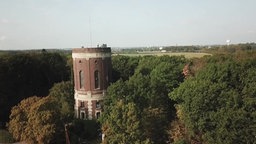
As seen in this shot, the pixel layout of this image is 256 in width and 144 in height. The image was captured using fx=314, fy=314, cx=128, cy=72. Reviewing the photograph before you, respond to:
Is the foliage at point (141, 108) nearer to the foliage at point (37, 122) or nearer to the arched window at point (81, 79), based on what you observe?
the foliage at point (37, 122)

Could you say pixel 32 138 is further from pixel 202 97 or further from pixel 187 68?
pixel 187 68

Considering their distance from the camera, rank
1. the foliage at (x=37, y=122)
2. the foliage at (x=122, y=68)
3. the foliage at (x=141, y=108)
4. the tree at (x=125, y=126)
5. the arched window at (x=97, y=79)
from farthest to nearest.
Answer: the foliage at (x=122, y=68) < the arched window at (x=97, y=79) < the foliage at (x=37, y=122) < the foliage at (x=141, y=108) < the tree at (x=125, y=126)

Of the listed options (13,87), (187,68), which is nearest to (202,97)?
(187,68)

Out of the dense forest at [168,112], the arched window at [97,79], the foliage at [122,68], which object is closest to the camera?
the dense forest at [168,112]

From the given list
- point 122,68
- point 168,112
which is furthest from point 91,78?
point 122,68

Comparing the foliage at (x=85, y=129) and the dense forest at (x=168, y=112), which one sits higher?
the dense forest at (x=168, y=112)

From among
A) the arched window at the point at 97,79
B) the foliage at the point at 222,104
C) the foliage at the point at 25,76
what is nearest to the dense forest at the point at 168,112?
the foliage at the point at 222,104
